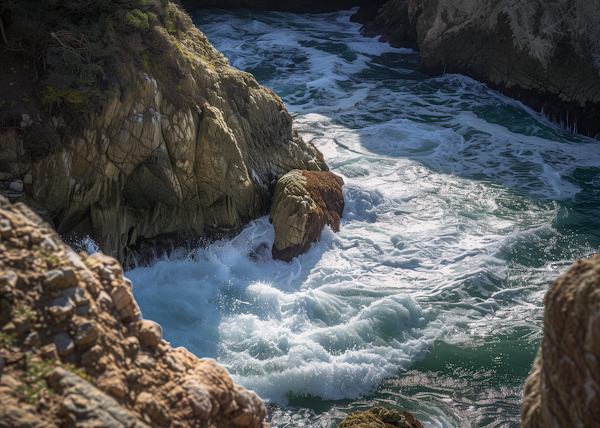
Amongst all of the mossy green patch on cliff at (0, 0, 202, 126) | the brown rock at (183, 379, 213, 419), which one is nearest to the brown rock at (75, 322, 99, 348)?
the brown rock at (183, 379, 213, 419)

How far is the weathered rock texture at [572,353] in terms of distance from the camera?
2396mm

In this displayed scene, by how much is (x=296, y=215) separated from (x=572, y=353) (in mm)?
6308

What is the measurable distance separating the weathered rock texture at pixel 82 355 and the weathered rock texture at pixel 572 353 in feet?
6.21

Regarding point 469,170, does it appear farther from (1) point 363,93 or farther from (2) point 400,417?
(2) point 400,417

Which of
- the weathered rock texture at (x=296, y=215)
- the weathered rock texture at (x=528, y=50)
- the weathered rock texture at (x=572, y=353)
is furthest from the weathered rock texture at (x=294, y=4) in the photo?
the weathered rock texture at (x=572, y=353)

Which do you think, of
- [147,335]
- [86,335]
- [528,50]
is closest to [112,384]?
[86,335]

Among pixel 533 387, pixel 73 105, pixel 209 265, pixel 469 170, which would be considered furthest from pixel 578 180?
→ pixel 73 105

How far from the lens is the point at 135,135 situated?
7.27 meters

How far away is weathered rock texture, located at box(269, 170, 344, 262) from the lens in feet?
28.2

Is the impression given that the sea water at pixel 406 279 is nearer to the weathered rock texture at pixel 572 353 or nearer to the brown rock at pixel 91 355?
the weathered rock texture at pixel 572 353

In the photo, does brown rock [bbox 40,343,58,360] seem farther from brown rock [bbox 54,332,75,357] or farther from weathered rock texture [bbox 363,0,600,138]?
weathered rock texture [bbox 363,0,600,138]

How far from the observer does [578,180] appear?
12.2 meters

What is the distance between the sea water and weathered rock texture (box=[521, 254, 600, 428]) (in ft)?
10.4

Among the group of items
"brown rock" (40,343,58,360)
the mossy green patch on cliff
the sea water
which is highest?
the mossy green patch on cliff
